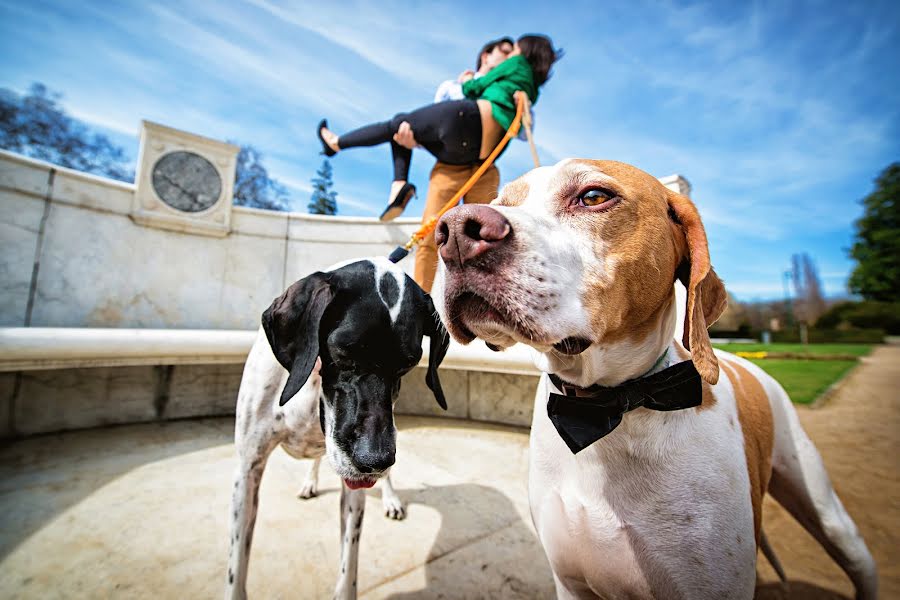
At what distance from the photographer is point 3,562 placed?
194 centimetres

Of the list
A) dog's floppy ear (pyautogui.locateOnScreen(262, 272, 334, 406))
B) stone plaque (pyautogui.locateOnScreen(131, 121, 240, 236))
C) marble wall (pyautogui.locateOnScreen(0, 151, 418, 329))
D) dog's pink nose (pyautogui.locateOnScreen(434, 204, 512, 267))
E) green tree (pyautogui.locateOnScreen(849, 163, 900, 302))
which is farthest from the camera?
green tree (pyautogui.locateOnScreen(849, 163, 900, 302))

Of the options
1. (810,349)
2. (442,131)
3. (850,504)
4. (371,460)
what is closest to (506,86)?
(442,131)

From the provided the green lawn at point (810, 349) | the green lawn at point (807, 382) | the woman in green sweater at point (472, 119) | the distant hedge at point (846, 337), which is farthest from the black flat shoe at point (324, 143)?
the distant hedge at point (846, 337)

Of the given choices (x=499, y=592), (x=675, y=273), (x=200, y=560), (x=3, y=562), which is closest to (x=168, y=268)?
(x=3, y=562)

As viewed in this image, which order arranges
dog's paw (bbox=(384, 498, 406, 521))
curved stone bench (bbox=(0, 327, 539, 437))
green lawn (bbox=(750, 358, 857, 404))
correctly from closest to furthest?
1. dog's paw (bbox=(384, 498, 406, 521))
2. curved stone bench (bbox=(0, 327, 539, 437))
3. green lawn (bbox=(750, 358, 857, 404))

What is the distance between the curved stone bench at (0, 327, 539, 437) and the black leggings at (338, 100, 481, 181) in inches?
Answer: 79.8

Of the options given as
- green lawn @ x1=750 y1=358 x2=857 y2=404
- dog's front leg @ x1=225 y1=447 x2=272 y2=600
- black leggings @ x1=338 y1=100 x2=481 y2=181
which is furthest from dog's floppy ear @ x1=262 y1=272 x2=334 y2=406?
green lawn @ x1=750 y1=358 x2=857 y2=404

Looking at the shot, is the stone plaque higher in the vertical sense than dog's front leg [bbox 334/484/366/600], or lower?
higher

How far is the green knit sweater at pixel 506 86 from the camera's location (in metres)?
2.90

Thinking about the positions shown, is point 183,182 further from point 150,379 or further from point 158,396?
point 158,396

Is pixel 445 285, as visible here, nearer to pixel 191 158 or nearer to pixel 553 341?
pixel 553 341

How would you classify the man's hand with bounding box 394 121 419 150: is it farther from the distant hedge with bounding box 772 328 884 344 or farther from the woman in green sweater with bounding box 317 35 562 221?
the distant hedge with bounding box 772 328 884 344

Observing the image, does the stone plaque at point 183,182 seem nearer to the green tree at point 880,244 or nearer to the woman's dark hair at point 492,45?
the woman's dark hair at point 492,45

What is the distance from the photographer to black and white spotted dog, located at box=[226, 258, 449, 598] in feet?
4.54
